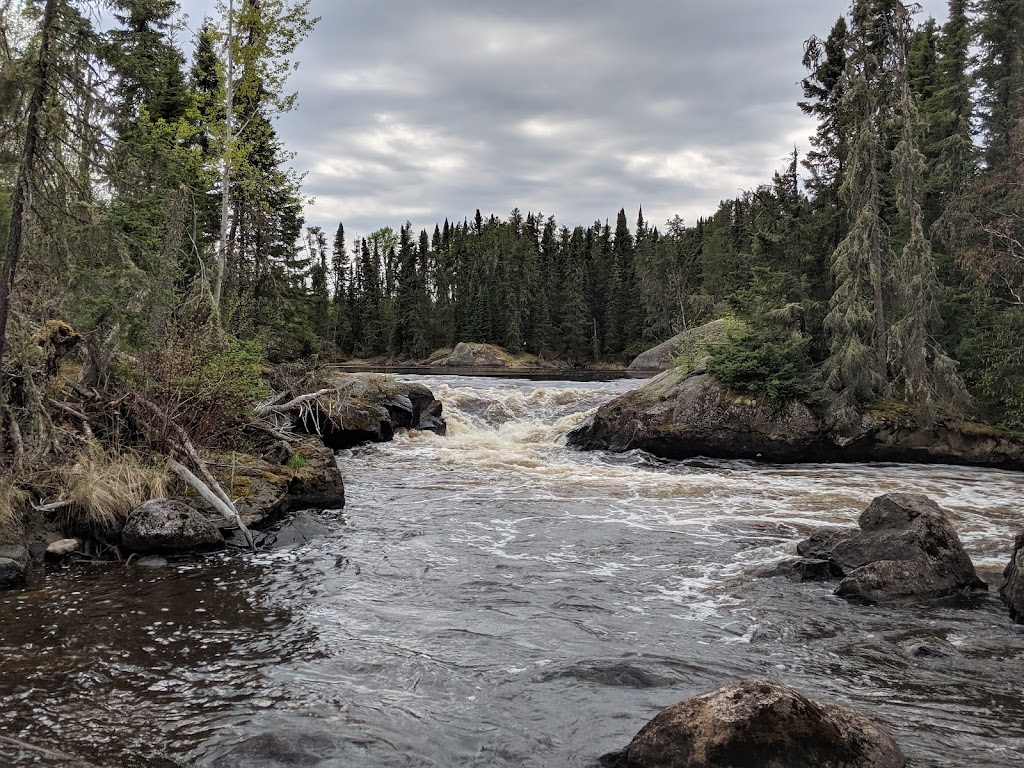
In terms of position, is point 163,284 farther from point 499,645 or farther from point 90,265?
point 499,645

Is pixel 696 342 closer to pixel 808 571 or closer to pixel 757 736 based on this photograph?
pixel 808 571

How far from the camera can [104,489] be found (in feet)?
29.6

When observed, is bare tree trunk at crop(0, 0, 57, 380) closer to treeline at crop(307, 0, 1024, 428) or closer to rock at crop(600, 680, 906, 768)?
rock at crop(600, 680, 906, 768)

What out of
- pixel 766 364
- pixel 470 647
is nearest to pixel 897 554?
pixel 470 647

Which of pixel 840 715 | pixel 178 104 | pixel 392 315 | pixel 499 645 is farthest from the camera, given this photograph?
pixel 392 315

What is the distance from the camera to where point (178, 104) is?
23234 mm

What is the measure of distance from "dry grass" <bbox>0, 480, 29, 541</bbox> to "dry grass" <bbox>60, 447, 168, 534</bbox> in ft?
1.47

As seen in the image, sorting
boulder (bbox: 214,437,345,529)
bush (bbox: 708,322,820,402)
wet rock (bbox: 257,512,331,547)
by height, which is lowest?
wet rock (bbox: 257,512,331,547)

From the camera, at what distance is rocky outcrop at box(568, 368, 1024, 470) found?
17609 millimetres

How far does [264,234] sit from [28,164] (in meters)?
16.9

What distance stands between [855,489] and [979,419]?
6.37m

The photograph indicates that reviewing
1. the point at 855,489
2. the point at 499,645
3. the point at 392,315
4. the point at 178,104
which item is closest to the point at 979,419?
the point at 855,489

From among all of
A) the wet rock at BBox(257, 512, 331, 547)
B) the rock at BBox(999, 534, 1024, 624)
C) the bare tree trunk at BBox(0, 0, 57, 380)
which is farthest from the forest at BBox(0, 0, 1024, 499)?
the rock at BBox(999, 534, 1024, 624)

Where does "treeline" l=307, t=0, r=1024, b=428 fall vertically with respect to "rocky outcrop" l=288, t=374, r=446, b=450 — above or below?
above
